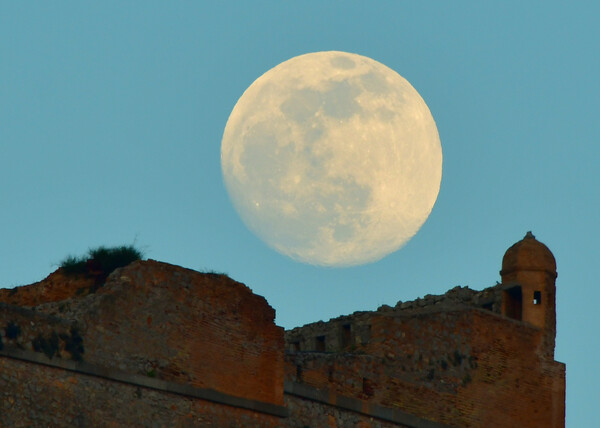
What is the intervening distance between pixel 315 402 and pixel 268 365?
4.95ft

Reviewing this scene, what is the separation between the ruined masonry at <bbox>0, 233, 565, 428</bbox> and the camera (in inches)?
1089

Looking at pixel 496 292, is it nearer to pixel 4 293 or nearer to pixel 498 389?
pixel 498 389

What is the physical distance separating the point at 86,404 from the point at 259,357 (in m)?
4.16

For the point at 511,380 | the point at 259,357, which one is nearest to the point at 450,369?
the point at 511,380

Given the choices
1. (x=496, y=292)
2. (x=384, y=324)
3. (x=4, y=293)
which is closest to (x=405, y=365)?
(x=384, y=324)

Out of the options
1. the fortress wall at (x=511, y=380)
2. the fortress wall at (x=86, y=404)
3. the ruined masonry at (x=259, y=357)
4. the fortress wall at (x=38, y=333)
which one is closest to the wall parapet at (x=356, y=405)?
the ruined masonry at (x=259, y=357)

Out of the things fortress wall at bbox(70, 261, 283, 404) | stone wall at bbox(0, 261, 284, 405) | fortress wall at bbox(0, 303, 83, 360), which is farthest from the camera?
fortress wall at bbox(70, 261, 283, 404)

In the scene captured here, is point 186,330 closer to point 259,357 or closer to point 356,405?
point 259,357

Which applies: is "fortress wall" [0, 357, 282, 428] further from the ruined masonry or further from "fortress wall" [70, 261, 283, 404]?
"fortress wall" [70, 261, 283, 404]

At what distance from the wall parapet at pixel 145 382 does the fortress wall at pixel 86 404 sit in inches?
2.8

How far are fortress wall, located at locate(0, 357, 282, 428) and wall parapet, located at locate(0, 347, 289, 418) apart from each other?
0.07 metres

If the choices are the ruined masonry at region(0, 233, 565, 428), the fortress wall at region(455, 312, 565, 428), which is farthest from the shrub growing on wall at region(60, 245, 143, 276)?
the fortress wall at region(455, 312, 565, 428)

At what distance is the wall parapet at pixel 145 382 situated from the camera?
2712 cm

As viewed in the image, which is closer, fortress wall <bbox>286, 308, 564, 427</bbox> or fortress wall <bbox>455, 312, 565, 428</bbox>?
fortress wall <bbox>286, 308, 564, 427</bbox>
